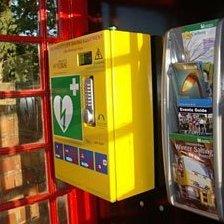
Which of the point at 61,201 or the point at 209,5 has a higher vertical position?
the point at 209,5

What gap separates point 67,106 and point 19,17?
60cm

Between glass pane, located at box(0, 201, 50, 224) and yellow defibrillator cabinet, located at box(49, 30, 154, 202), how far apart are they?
41 centimetres

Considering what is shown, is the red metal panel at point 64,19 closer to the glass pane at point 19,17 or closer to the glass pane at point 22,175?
the glass pane at point 19,17

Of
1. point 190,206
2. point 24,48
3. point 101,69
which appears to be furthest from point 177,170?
point 24,48

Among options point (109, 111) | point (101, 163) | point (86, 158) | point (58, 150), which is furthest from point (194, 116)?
point (58, 150)

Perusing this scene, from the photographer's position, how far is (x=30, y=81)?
7.75 ft

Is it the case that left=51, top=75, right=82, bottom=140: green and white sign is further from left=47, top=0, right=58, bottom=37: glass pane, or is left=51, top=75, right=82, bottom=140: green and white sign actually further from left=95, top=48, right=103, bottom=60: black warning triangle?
left=47, top=0, right=58, bottom=37: glass pane

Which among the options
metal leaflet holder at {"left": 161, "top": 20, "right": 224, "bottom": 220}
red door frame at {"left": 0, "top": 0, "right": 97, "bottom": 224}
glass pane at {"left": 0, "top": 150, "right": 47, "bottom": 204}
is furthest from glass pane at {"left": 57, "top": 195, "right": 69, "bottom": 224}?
metal leaflet holder at {"left": 161, "top": 20, "right": 224, "bottom": 220}

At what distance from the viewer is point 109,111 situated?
1.90m

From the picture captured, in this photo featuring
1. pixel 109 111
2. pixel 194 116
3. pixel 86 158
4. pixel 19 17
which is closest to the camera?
Result: pixel 194 116

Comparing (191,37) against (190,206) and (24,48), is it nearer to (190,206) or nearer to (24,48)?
(190,206)

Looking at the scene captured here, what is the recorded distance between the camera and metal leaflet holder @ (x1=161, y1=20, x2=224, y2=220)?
1646mm

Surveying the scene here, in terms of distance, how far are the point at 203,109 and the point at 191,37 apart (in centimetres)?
34

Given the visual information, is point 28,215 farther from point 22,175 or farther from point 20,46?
point 20,46
